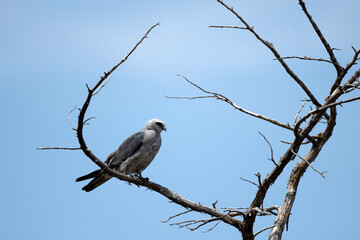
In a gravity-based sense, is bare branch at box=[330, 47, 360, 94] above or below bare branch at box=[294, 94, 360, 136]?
above

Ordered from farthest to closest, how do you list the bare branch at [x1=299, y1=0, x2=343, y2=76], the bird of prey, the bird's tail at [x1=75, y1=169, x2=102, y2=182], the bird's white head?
the bird's white head, the bird of prey, the bird's tail at [x1=75, y1=169, x2=102, y2=182], the bare branch at [x1=299, y1=0, x2=343, y2=76]

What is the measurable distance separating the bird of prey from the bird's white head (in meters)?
0.23

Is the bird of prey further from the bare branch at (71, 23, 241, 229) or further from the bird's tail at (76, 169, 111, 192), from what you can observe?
the bare branch at (71, 23, 241, 229)

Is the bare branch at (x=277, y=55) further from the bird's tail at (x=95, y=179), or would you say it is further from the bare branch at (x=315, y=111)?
the bird's tail at (x=95, y=179)

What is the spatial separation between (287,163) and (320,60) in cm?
124

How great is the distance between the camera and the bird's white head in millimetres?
7071

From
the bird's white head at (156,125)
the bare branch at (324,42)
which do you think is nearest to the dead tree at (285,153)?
the bare branch at (324,42)

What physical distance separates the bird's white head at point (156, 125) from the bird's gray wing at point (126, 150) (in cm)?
44

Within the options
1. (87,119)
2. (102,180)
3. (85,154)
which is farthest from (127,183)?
(87,119)

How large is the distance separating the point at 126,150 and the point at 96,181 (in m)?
0.68

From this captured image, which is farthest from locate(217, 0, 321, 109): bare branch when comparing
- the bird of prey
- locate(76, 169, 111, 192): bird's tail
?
locate(76, 169, 111, 192): bird's tail

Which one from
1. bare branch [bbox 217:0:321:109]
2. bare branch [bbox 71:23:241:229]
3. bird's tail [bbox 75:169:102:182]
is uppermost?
bare branch [bbox 217:0:321:109]

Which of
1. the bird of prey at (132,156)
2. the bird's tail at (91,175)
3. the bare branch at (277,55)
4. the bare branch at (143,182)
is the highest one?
the bare branch at (277,55)

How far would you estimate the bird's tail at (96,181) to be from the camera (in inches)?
238
